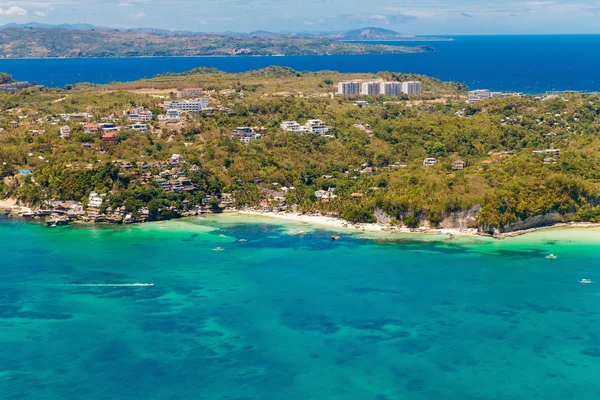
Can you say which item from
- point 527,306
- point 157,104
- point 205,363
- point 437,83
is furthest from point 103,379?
point 437,83

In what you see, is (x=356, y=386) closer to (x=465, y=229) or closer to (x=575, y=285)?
(x=575, y=285)

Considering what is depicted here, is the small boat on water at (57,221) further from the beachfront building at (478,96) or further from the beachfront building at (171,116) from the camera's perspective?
the beachfront building at (478,96)

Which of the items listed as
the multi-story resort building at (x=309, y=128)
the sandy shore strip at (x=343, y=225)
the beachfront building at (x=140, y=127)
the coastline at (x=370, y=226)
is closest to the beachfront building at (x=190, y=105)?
the beachfront building at (x=140, y=127)

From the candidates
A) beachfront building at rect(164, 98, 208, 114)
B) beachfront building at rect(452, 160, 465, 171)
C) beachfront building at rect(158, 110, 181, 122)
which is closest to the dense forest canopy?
beachfront building at rect(452, 160, 465, 171)

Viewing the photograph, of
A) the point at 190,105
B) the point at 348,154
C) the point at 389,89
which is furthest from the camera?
the point at 389,89

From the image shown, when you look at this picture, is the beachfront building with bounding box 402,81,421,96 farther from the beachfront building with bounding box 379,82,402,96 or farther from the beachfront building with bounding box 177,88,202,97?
the beachfront building with bounding box 177,88,202,97

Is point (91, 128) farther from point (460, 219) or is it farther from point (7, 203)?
point (460, 219)

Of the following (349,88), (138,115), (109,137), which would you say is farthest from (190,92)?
(109,137)
